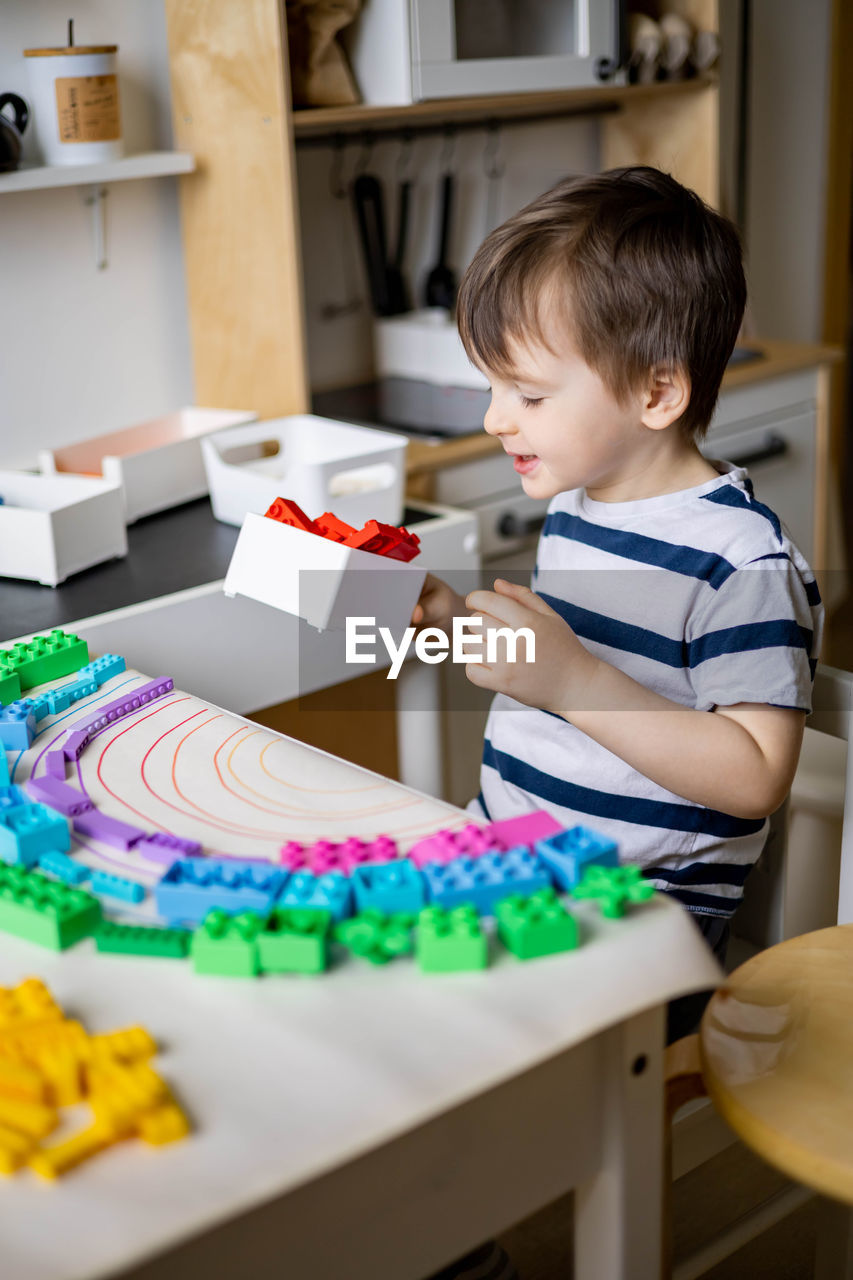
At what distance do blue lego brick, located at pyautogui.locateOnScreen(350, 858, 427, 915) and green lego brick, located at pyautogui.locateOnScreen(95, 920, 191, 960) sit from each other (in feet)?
0.31

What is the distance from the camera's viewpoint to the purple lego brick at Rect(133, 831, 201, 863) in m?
0.76

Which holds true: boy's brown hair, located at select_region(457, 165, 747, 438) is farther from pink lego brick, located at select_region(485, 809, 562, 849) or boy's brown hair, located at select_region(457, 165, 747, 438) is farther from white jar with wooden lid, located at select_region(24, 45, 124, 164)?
white jar with wooden lid, located at select_region(24, 45, 124, 164)

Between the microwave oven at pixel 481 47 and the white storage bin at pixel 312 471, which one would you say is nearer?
the white storage bin at pixel 312 471

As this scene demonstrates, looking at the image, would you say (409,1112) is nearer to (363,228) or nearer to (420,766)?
(420,766)

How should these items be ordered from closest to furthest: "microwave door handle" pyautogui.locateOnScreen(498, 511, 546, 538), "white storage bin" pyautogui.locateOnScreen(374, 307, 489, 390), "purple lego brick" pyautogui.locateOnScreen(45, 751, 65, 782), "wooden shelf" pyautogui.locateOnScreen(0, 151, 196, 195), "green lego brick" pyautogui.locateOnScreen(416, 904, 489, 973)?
"green lego brick" pyautogui.locateOnScreen(416, 904, 489, 973)
"purple lego brick" pyautogui.locateOnScreen(45, 751, 65, 782)
"wooden shelf" pyautogui.locateOnScreen(0, 151, 196, 195)
"microwave door handle" pyautogui.locateOnScreen(498, 511, 546, 538)
"white storage bin" pyautogui.locateOnScreen(374, 307, 489, 390)

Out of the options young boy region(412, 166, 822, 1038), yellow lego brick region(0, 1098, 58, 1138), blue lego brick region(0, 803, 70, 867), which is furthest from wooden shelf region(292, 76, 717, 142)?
yellow lego brick region(0, 1098, 58, 1138)

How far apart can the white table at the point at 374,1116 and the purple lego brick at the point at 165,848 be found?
0.07m

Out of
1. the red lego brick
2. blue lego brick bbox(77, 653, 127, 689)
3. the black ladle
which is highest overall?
the black ladle

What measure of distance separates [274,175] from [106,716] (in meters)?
0.98

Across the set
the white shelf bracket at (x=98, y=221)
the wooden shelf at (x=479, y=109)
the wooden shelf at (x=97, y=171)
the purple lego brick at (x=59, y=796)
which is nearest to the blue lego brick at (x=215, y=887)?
the purple lego brick at (x=59, y=796)

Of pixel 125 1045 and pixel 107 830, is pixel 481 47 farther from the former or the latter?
pixel 125 1045

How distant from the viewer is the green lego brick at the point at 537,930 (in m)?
0.65

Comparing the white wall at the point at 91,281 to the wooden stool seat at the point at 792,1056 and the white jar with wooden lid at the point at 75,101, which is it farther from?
the wooden stool seat at the point at 792,1056

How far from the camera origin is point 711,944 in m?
1.11
